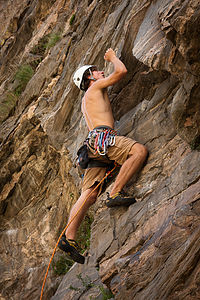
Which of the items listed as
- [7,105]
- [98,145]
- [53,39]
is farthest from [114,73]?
[7,105]

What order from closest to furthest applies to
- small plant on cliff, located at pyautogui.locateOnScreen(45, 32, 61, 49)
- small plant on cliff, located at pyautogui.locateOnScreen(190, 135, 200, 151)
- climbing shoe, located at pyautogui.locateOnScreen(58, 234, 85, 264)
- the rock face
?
the rock face < small plant on cliff, located at pyautogui.locateOnScreen(190, 135, 200, 151) < climbing shoe, located at pyautogui.locateOnScreen(58, 234, 85, 264) < small plant on cliff, located at pyautogui.locateOnScreen(45, 32, 61, 49)

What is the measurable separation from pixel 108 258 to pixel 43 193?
3.98 metres

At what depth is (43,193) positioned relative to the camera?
8.52 metres

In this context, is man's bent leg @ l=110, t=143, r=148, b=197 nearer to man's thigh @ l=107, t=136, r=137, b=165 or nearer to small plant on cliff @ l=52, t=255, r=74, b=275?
man's thigh @ l=107, t=136, r=137, b=165

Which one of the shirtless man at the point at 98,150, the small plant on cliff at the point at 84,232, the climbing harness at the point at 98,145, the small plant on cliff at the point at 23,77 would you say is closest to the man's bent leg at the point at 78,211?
the shirtless man at the point at 98,150

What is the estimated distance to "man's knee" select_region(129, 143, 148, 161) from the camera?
5.07 meters

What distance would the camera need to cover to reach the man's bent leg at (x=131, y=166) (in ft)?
16.6

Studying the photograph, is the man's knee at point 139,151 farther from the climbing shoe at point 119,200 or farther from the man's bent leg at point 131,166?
the climbing shoe at point 119,200

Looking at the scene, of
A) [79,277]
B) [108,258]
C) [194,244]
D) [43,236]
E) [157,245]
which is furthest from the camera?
[43,236]

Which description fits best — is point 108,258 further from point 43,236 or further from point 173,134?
point 43,236

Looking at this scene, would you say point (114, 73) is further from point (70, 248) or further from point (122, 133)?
point (70, 248)

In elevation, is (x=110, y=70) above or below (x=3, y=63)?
below

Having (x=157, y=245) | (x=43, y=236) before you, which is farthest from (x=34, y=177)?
(x=157, y=245)

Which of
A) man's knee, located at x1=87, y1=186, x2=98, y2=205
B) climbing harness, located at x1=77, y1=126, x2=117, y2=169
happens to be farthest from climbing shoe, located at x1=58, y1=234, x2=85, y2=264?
climbing harness, located at x1=77, y1=126, x2=117, y2=169
